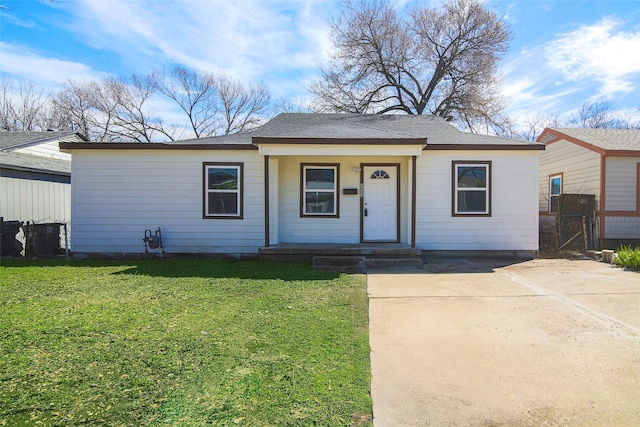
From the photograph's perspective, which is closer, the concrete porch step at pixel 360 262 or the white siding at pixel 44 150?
the concrete porch step at pixel 360 262

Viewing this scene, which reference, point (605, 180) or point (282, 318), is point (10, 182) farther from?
point (605, 180)

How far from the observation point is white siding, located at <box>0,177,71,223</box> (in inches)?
458

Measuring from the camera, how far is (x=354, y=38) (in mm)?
23922

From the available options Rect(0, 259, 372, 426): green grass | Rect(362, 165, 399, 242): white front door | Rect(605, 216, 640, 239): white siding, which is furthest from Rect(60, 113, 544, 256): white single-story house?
Rect(605, 216, 640, 239): white siding

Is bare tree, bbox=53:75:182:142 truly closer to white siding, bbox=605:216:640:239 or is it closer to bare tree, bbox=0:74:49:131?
bare tree, bbox=0:74:49:131

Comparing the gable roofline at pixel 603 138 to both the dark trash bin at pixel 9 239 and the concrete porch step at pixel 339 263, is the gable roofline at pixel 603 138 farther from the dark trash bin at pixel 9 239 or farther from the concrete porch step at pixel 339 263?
the dark trash bin at pixel 9 239

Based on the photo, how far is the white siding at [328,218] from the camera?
1005cm

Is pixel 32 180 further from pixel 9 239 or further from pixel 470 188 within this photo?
pixel 470 188

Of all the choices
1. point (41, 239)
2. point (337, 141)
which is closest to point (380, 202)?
point (337, 141)

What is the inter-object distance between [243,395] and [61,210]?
14020 millimetres

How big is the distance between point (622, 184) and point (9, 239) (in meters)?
17.4

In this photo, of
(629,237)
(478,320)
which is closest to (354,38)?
(629,237)

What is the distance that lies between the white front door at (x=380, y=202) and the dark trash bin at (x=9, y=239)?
931cm

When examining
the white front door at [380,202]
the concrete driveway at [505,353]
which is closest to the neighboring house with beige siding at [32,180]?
the white front door at [380,202]
